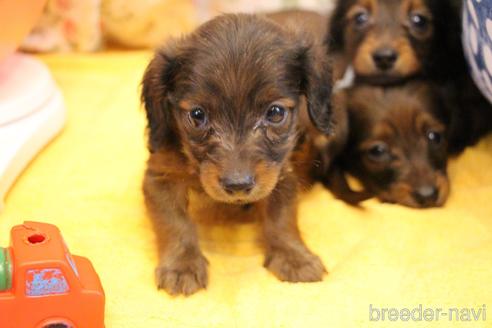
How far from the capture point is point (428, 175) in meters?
2.78

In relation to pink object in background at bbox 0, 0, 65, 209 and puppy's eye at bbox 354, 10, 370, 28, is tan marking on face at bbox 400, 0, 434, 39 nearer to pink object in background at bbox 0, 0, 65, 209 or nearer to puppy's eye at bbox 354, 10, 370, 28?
puppy's eye at bbox 354, 10, 370, 28

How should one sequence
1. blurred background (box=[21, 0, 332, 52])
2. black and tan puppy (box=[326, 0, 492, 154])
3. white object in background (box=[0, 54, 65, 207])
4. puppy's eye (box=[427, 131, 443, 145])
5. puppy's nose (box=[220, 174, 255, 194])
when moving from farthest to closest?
1. blurred background (box=[21, 0, 332, 52])
2. black and tan puppy (box=[326, 0, 492, 154])
3. puppy's eye (box=[427, 131, 443, 145])
4. white object in background (box=[0, 54, 65, 207])
5. puppy's nose (box=[220, 174, 255, 194])

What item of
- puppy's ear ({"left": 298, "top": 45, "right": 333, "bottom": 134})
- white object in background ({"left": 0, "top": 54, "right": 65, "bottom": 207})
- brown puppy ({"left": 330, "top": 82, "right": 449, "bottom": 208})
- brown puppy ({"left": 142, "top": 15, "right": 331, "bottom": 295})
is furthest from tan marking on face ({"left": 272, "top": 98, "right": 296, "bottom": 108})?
white object in background ({"left": 0, "top": 54, "right": 65, "bottom": 207})

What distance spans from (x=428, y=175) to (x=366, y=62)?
0.63 metres

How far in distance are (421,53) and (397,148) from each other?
54 cm

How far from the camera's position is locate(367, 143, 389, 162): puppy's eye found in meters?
2.91

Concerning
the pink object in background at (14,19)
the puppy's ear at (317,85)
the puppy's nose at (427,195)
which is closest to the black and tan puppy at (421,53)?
the puppy's nose at (427,195)

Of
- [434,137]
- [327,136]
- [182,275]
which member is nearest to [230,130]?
[182,275]

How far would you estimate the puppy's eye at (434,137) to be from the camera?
2.91 m

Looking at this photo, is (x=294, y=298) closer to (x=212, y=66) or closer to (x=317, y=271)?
(x=317, y=271)

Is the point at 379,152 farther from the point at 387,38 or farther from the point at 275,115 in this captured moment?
the point at 275,115

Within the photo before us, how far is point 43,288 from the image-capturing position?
183cm

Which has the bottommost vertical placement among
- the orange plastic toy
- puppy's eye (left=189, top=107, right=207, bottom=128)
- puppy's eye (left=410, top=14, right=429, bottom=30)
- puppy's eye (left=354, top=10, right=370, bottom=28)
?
the orange plastic toy

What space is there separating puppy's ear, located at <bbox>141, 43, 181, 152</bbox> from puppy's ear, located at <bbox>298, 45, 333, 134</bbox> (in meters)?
0.43
